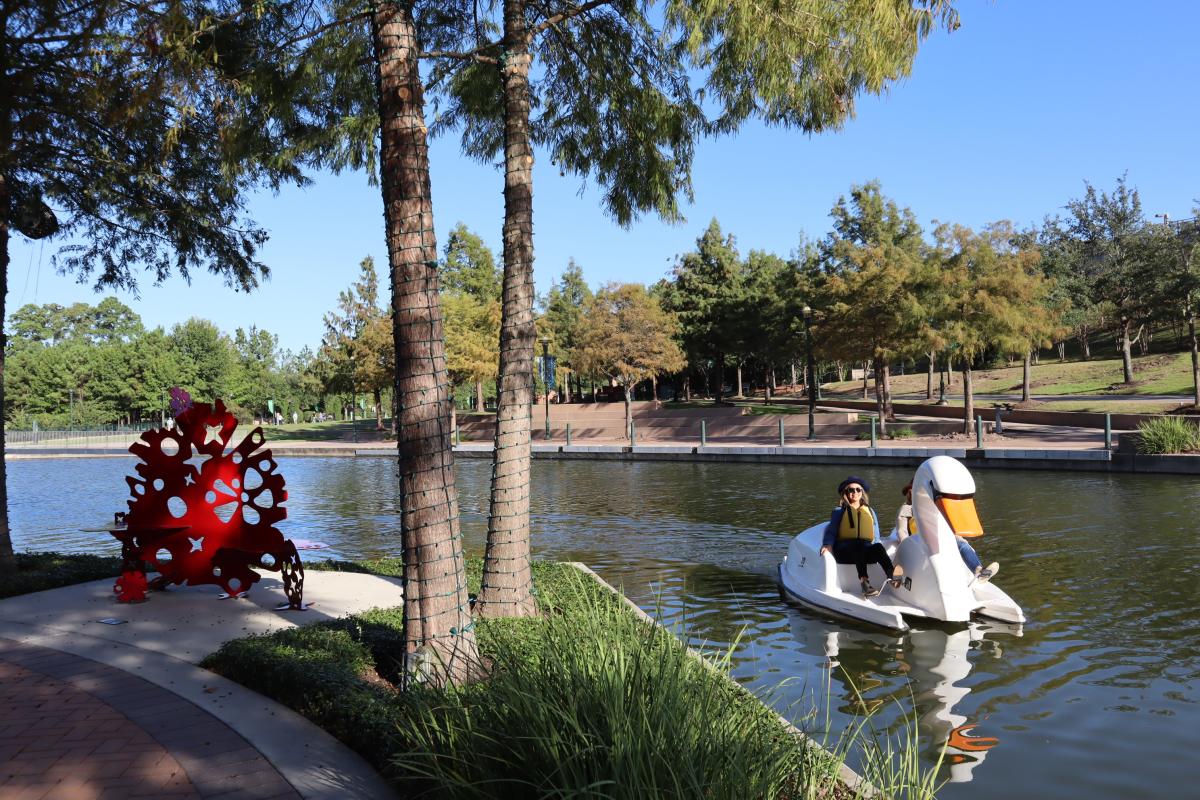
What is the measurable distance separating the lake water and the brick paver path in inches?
90.3

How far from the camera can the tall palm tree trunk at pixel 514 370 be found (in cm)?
701

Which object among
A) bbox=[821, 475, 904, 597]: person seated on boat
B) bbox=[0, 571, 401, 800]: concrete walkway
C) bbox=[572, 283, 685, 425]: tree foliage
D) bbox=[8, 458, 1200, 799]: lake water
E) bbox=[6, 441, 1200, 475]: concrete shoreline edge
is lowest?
bbox=[8, 458, 1200, 799]: lake water

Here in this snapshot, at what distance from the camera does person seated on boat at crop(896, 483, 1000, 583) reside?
829 centimetres

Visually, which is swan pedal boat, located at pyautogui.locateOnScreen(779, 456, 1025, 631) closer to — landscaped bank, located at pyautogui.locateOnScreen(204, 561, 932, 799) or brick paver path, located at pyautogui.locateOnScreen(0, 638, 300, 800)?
landscaped bank, located at pyautogui.locateOnScreen(204, 561, 932, 799)

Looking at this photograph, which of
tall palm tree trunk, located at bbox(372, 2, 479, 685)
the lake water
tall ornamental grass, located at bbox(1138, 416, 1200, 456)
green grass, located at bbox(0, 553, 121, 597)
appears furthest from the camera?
tall ornamental grass, located at bbox(1138, 416, 1200, 456)

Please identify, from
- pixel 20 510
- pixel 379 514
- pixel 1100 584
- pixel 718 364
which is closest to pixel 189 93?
pixel 1100 584

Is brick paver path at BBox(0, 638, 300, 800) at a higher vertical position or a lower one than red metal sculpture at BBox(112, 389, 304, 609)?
lower

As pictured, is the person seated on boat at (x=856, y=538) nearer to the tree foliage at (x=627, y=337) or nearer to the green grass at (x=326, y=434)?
the tree foliage at (x=627, y=337)

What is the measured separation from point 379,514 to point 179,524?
9734 mm

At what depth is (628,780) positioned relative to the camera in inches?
118

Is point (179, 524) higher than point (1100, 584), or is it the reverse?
point (179, 524)

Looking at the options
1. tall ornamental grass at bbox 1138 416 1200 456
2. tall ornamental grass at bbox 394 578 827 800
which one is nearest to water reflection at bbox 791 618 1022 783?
tall ornamental grass at bbox 394 578 827 800

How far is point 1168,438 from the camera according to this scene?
20359 mm

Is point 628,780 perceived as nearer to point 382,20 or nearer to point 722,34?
point 382,20
